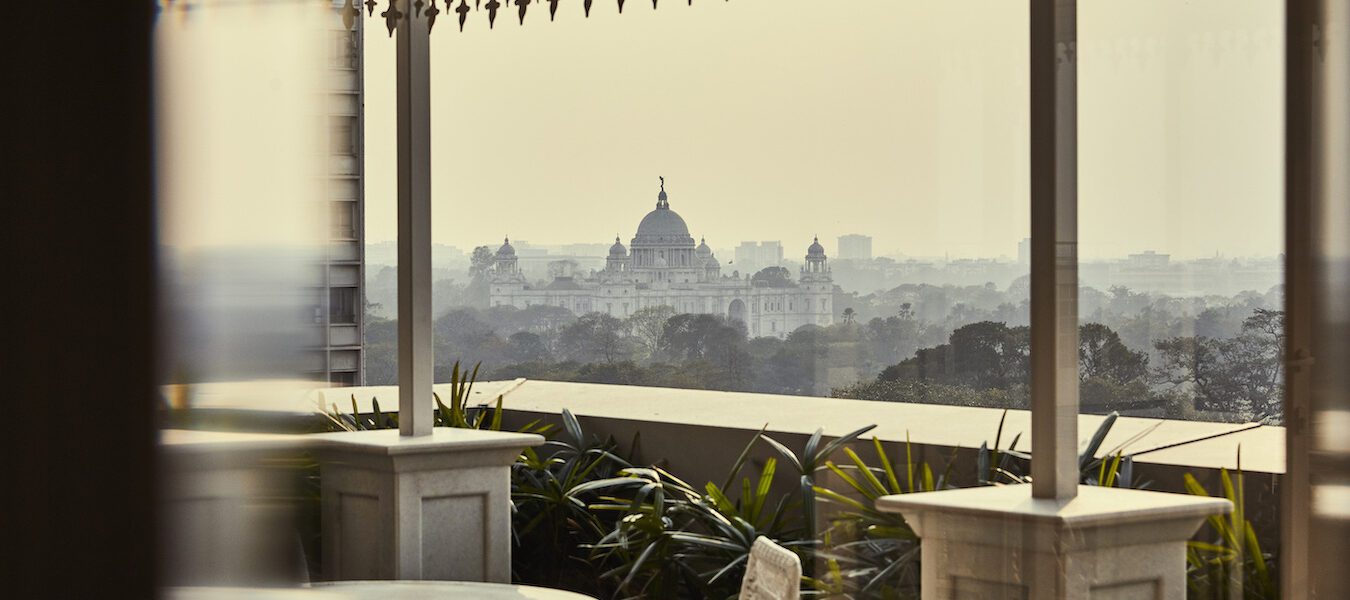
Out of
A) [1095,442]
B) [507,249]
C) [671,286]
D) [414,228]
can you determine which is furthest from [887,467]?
[507,249]

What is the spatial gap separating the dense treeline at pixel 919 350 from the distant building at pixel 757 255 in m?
0.22

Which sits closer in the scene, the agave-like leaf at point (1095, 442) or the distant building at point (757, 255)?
the agave-like leaf at point (1095, 442)

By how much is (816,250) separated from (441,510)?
153 centimetres

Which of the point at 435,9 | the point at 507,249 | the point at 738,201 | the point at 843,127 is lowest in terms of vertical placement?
the point at 507,249

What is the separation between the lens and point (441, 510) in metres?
3.93

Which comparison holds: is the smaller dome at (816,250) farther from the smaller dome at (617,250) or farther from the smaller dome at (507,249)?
the smaller dome at (507,249)

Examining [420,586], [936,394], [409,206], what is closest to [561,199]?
[409,206]

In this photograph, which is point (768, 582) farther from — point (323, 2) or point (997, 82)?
point (323, 2)

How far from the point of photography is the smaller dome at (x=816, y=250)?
14.4 feet

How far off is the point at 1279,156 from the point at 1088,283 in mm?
510

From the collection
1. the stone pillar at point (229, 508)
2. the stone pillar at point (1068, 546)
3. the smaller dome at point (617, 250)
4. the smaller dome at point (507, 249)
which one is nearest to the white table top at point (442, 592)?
the stone pillar at point (1068, 546)

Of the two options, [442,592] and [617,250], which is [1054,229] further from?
[617,250]

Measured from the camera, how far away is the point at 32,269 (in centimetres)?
25

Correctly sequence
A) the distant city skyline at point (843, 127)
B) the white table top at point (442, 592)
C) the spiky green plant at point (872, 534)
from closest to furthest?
the white table top at point (442, 592)
the distant city skyline at point (843, 127)
the spiky green plant at point (872, 534)
